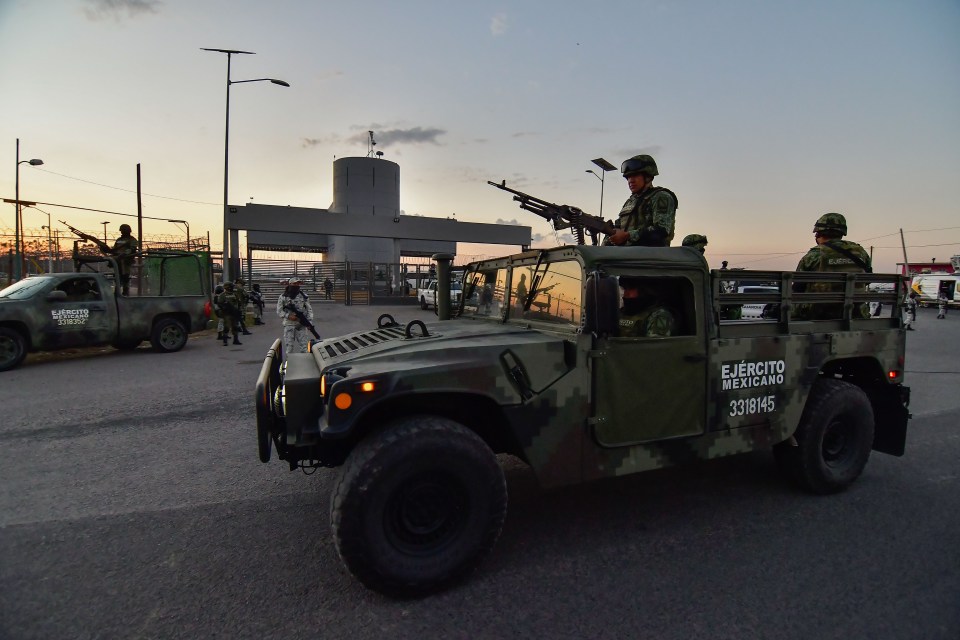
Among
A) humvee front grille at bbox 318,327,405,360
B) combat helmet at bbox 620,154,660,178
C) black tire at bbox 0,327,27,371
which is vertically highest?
combat helmet at bbox 620,154,660,178

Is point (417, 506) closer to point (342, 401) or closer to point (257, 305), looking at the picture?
point (342, 401)

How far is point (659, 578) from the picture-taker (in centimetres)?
268

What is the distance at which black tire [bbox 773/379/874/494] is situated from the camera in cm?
363

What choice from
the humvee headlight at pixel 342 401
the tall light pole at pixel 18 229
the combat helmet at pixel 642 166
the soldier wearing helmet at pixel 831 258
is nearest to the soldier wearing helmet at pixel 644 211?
the combat helmet at pixel 642 166

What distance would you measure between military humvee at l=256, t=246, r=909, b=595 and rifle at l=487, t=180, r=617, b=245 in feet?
3.63

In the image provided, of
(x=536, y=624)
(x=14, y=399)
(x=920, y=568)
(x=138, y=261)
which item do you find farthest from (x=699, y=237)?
(x=138, y=261)

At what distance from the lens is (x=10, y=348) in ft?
27.6

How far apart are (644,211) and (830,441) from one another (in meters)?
2.25

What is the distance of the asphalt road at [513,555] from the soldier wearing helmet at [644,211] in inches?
73.4

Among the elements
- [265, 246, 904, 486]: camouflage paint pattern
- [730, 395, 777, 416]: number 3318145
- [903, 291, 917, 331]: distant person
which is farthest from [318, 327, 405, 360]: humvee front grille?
[903, 291, 917, 331]: distant person

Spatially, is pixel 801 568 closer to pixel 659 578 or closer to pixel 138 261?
pixel 659 578

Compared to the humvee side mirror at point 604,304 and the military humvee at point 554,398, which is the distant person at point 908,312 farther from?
the humvee side mirror at point 604,304

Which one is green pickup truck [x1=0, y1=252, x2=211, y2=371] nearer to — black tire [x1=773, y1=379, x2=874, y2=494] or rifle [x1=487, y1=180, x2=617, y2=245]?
rifle [x1=487, y1=180, x2=617, y2=245]

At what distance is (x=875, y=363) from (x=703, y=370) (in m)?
1.92
